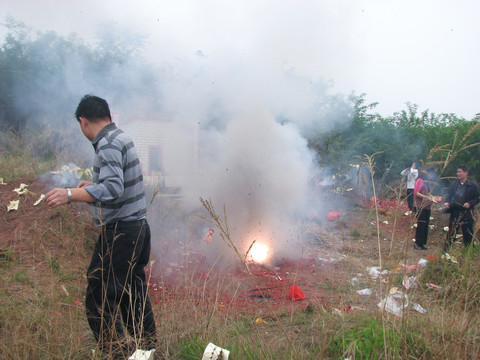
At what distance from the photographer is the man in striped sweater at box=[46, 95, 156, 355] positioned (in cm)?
212

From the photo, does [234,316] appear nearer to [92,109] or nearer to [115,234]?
[115,234]

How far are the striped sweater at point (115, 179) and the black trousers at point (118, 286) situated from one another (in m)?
0.09

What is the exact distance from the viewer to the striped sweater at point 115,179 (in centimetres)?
212

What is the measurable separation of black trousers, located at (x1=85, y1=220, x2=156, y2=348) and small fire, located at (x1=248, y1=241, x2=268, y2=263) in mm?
3637

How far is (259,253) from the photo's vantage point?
6035 mm

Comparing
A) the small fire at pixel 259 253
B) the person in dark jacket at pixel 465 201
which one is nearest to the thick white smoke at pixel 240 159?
the small fire at pixel 259 253

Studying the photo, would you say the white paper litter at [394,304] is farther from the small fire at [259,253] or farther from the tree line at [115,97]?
Answer: the tree line at [115,97]

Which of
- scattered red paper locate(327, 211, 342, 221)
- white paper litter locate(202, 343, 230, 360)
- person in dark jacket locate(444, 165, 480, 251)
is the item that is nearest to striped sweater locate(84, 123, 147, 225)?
white paper litter locate(202, 343, 230, 360)

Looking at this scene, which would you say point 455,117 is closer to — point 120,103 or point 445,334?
point 120,103

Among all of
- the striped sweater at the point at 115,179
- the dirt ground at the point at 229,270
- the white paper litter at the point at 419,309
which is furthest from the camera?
the dirt ground at the point at 229,270

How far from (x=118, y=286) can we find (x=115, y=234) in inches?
14.6

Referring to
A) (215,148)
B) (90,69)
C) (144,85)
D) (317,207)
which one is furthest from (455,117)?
(90,69)

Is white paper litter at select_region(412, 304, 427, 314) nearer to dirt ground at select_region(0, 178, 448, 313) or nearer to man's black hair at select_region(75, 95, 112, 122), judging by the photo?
dirt ground at select_region(0, 178, 448, 313)

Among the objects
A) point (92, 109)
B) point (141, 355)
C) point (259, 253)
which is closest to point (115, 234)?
point (141, 355)
